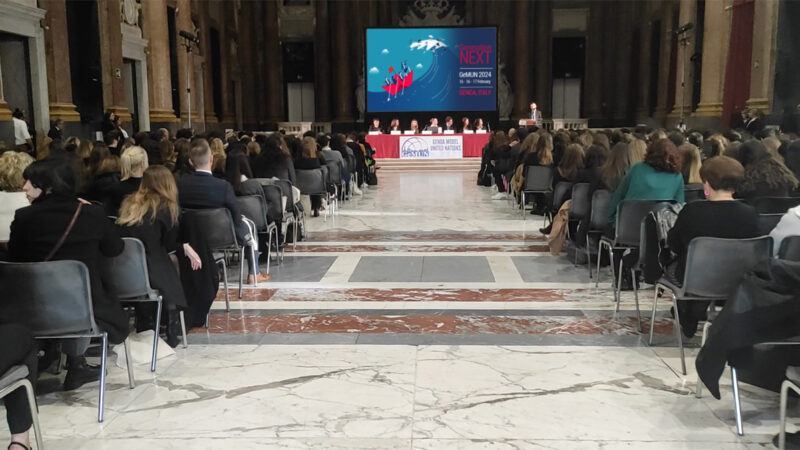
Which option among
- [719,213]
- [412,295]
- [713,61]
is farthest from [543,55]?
[719,213]

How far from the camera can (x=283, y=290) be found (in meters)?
6.27

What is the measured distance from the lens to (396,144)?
19.2 m

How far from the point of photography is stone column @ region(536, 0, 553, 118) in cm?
2592

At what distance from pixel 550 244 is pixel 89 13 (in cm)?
1027

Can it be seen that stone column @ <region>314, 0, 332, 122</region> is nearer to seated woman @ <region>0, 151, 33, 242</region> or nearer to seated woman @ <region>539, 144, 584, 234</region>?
seated woman @ <region>539, 144, 584, 234</region>

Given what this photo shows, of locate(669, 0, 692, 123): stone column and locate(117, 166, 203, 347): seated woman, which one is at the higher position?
locate(669, 0, 692, 123): stone column

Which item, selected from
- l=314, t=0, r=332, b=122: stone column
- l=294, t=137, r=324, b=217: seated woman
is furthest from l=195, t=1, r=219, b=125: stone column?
l=294, t=137, r=324, b=217: seated woman

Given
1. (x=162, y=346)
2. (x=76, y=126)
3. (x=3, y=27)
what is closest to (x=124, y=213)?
(x=162, y=346)

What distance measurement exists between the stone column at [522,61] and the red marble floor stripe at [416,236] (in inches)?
687

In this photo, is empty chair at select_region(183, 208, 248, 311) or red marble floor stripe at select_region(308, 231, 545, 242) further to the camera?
red marble floor stripe at select_region(308, 231, 545, 242)

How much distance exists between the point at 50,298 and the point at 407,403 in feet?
5.72

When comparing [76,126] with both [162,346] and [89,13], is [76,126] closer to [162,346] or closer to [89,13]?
[89,13]

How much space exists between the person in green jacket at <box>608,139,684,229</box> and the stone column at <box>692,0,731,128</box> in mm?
12176

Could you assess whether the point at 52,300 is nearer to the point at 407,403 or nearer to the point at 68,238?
the point at 68,238
